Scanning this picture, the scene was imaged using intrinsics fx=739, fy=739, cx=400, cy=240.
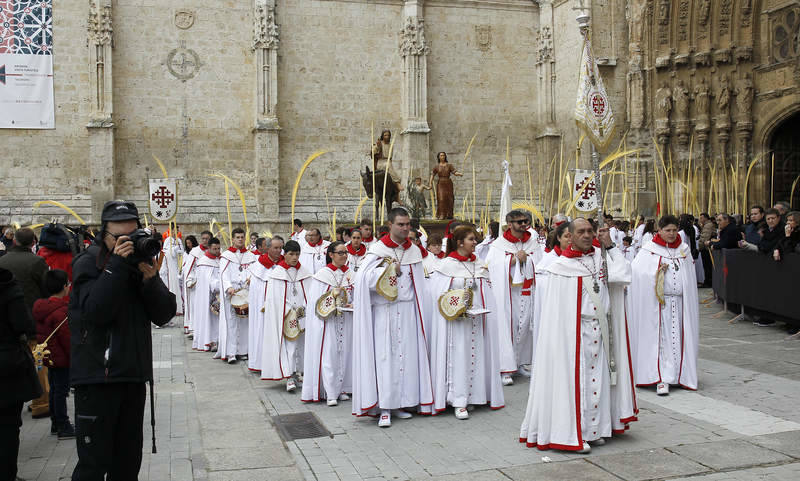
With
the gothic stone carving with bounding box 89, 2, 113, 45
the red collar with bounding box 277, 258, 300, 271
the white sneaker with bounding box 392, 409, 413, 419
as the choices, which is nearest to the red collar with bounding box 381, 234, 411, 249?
the white sneaker with bounding box 392, 409, 413, 419

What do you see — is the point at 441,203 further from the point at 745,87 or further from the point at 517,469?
the point at 517,469

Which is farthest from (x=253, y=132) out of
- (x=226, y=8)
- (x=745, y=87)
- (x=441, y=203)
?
(x=745, y=87)

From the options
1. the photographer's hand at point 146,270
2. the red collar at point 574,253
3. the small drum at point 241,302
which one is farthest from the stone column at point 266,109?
the photographer's hand at point 146,270

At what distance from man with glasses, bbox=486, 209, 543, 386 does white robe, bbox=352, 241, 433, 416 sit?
5.96 ft

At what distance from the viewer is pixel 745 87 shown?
20406mm

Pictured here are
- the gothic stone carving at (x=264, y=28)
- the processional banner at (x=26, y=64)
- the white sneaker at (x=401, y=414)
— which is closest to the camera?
the white sneaker at (x=401, y=414)

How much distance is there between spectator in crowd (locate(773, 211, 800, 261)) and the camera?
36.5 feet

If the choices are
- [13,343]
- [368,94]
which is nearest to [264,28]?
[368,94]

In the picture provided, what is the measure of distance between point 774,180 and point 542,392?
690 inches

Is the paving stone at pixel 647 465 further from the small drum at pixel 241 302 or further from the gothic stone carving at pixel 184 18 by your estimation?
the gothic stone carving at pixel 184 18

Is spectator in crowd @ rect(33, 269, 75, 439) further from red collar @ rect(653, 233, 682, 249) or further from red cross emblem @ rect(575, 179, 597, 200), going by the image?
red cross emblem @ rect(575, 179, 597, 200)

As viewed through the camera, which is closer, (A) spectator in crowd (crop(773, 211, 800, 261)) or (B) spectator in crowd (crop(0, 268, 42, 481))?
(B) spectator in crowd (crop(0, 268, 42, 481))

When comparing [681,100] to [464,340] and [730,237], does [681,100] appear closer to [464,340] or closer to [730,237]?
[730,237]

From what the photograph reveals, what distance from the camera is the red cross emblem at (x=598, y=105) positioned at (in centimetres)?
659
